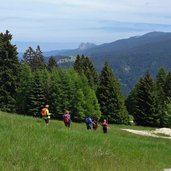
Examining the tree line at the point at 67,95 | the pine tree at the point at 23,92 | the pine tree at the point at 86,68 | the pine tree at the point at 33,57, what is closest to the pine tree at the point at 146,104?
the tree line at the point at 67,95

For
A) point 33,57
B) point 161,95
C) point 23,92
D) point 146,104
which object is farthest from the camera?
point 33,57

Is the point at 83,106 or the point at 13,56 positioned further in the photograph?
the point at 83,106

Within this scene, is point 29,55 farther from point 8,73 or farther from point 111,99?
point 8,73

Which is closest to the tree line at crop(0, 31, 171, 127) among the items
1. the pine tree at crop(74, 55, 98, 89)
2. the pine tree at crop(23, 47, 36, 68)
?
the pine tree at crop(74, 55, 98, 89)

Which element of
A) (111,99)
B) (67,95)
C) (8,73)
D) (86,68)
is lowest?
(111,99)

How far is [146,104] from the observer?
88.3 metres

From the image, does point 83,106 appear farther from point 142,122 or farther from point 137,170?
point 137,170

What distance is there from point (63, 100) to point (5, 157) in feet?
216

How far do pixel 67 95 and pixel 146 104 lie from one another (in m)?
17.4

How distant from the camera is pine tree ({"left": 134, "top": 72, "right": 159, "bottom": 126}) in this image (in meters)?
87.5

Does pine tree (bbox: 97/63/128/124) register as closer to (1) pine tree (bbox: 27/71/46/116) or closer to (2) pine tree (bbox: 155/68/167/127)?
(2) pine tree (bbox: 155/68/167/127)

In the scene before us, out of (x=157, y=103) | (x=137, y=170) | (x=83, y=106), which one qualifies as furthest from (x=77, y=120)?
(x=137, y=170)

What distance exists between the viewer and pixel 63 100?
77.8 meters

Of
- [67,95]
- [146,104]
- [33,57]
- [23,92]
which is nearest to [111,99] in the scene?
[146,104]
